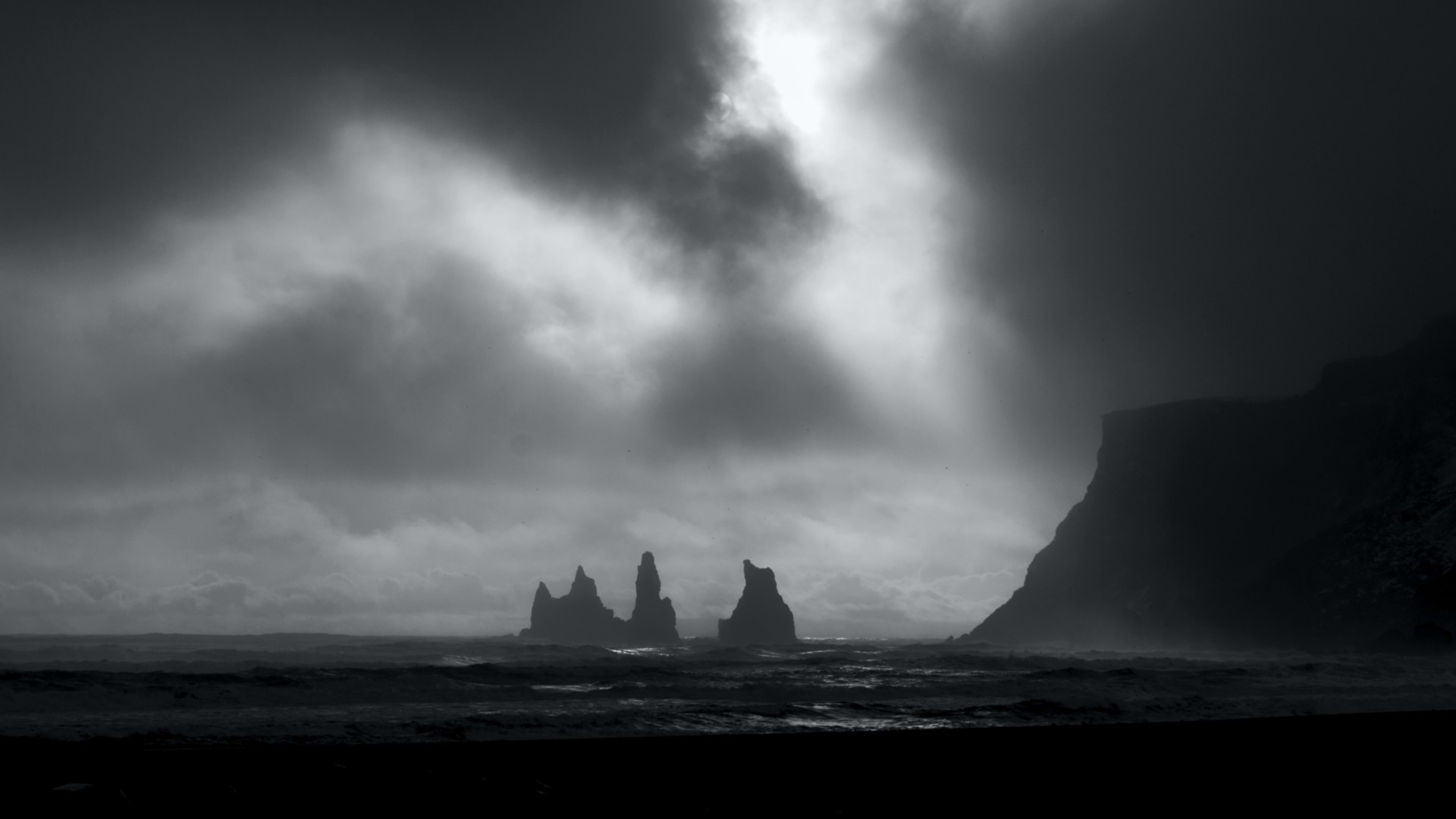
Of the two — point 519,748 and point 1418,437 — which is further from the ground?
point 1418,437

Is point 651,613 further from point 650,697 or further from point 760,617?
point 650,697

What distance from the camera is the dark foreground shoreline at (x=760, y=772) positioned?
933 cm

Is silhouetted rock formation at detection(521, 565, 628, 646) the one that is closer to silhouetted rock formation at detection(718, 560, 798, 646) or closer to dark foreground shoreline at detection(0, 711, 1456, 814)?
silhouetted rock formation at detection(718, 560, 798, 646)

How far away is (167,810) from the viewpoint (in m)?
8.20

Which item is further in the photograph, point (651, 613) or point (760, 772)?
point (651, 613)

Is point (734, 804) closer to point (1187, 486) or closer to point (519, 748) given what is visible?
point (519, 748)

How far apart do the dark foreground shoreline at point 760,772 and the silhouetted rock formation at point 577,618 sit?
409 feet

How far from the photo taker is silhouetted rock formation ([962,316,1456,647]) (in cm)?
7681

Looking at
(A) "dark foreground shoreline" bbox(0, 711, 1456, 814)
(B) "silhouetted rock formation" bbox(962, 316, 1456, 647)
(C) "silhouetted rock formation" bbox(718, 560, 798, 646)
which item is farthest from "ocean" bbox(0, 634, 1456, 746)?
(C) "silhouetted rock formation" bbox(718, 560, 798, 646)

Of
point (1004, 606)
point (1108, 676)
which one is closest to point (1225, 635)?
point (1004, 606)

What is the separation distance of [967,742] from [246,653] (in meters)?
63.4

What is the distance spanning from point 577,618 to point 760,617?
32.9m

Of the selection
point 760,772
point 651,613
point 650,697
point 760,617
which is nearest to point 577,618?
point 651,613

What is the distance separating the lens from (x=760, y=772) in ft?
39.5
